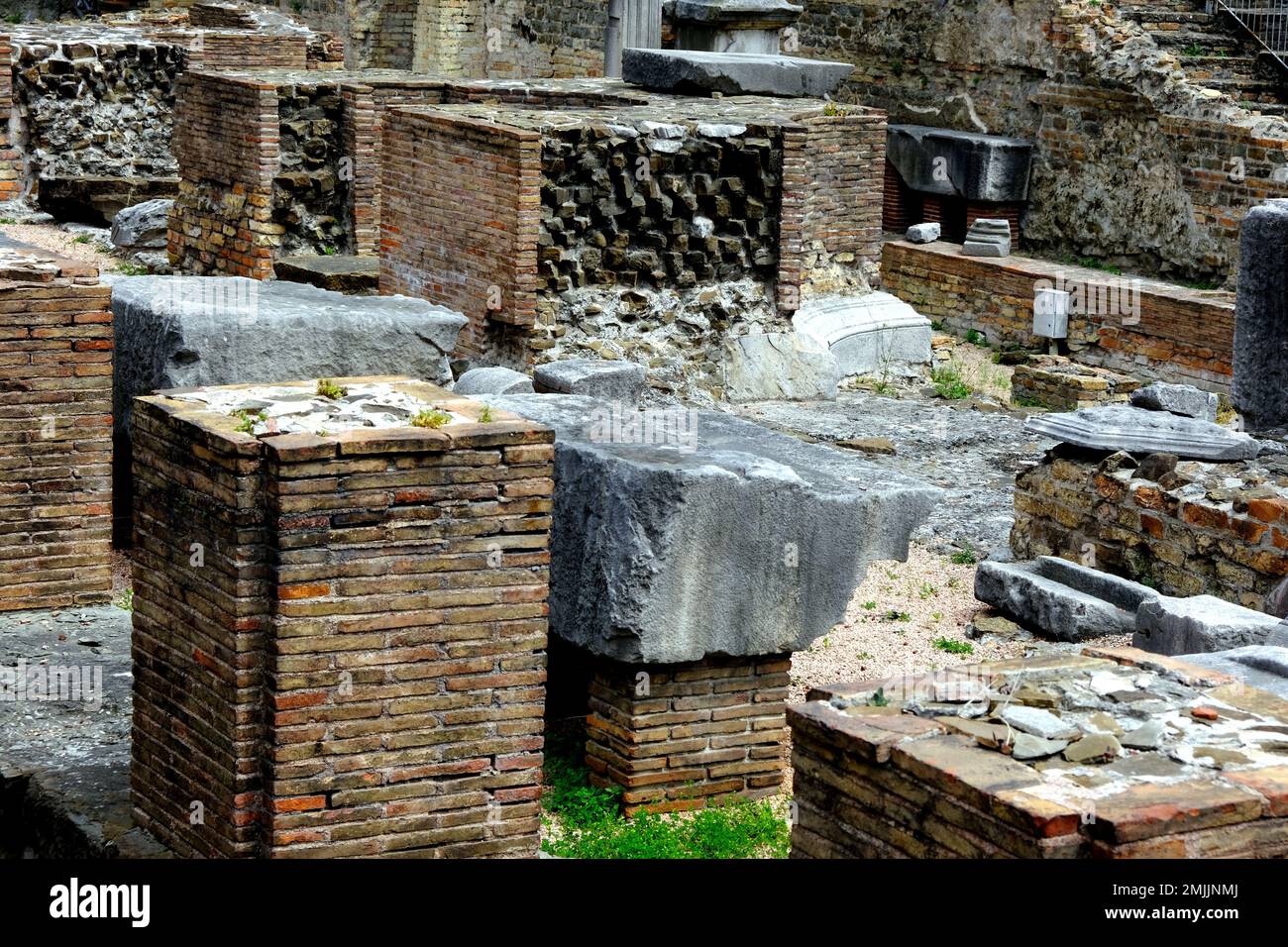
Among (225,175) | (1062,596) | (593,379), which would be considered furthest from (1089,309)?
(1062,596)

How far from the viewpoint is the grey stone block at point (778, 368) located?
12.0 m

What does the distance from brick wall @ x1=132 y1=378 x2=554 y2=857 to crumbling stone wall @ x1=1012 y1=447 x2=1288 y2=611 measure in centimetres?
388

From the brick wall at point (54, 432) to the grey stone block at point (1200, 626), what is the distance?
A: 414 cm

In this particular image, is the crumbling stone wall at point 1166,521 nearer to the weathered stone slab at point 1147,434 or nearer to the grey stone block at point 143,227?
the weathered stone slab at point 1147,434

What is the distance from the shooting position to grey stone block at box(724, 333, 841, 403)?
39.2 feet

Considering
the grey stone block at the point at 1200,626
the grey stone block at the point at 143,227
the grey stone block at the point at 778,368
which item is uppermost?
the grey stone block at the point at 143,227

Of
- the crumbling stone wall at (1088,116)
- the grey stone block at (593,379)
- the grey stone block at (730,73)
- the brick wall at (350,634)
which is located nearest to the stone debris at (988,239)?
the crumbling stone wall at (1088,116)

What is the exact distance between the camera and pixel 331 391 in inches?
217

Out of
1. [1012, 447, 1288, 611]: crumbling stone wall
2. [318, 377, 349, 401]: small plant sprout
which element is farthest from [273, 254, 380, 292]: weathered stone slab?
[318, 377, 349, 401]: small plant sprout

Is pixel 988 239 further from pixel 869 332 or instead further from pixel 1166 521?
pixel 1166 521

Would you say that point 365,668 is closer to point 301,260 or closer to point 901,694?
point 901,694

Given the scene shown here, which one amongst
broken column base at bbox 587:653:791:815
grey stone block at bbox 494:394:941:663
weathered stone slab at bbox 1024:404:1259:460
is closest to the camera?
grey stone block at bbox 494:394:941:663

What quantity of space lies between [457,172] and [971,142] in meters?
9.01

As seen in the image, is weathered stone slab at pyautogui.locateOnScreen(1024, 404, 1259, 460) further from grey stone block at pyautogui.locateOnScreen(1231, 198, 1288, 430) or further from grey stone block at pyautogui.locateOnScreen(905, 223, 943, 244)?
grey stone block at pyautogui.locateOnScreen(905, 223, 943, 244)
